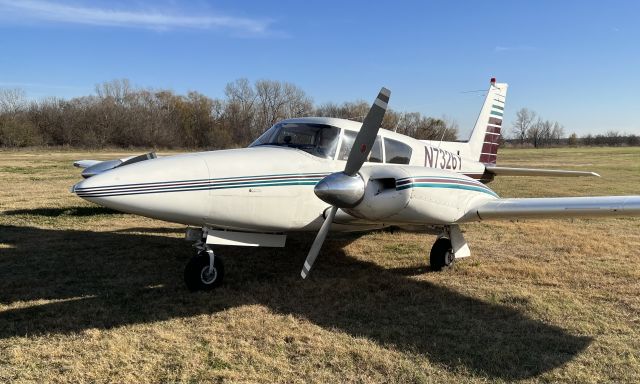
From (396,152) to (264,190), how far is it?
8.87 feet

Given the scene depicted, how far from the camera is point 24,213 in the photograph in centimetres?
1234

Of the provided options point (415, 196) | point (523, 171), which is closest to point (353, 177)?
point (415, 196)

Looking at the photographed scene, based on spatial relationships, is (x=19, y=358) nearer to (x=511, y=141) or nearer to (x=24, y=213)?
(x=24, y=213)

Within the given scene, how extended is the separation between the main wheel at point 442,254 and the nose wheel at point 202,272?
3412 millimetres

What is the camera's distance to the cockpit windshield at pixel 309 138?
21.9 ft

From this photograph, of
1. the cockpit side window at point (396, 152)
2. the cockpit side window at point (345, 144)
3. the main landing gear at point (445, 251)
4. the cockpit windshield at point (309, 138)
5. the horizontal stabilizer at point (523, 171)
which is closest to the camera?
the cockpit windshield at point (309, 138)

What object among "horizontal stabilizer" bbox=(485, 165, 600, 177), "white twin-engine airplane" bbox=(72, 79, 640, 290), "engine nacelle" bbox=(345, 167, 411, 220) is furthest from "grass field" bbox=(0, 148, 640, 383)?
"horizontal stabilizer" bbox=(485, 165, 600, 177)

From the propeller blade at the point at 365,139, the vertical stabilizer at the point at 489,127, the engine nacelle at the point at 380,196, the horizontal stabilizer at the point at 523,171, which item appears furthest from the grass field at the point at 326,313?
the vertical stabilizer at the point at 489,127

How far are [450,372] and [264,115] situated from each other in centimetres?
5711

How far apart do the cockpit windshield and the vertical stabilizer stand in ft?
19.4

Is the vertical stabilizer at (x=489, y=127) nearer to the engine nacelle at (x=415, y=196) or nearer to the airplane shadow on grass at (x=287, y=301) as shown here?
the airplane shadow on grass at (x=287, y=301)

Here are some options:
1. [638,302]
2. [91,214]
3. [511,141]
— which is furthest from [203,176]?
[511,141]

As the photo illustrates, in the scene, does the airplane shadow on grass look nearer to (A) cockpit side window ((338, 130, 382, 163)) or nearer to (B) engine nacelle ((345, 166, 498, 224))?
(B) engine nacelle ((345, 166, 498, 224))

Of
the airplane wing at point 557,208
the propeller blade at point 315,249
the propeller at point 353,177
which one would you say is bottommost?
the propeller blade at point 315,249
